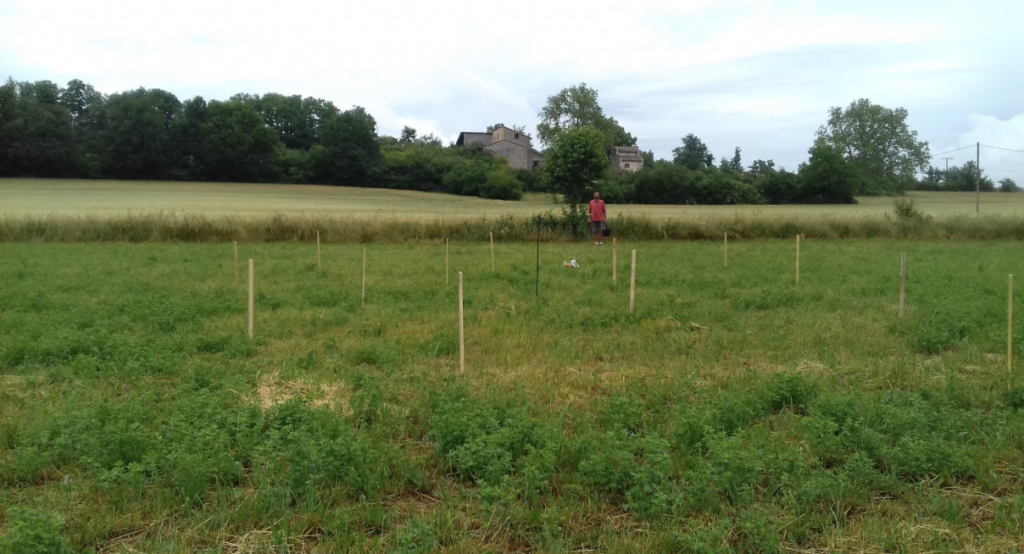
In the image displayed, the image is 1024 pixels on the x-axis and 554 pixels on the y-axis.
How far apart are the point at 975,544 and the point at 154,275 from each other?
15620 mm

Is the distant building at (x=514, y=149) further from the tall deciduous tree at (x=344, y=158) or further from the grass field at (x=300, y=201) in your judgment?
the grass field at (x=300, y=201)

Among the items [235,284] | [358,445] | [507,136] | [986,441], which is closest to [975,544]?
[986,441]

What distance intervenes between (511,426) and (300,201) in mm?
45653

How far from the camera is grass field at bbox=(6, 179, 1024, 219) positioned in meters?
38.6

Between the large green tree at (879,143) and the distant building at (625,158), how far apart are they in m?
28.0

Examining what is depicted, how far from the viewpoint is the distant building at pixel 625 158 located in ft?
297

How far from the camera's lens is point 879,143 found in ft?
213

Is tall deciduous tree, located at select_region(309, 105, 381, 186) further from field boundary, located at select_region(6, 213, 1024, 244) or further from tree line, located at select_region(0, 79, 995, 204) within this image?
field boundary, located at select_region(6, 213, 1024, 244)

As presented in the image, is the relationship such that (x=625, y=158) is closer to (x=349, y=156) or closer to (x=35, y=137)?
(x=349, y=156)

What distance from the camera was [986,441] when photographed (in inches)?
219

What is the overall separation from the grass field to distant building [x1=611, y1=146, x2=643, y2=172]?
28.6 metres

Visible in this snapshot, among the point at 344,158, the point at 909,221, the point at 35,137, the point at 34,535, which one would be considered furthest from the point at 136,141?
the point at 34,535

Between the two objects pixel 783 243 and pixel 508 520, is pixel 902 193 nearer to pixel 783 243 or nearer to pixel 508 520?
pixel 783 243

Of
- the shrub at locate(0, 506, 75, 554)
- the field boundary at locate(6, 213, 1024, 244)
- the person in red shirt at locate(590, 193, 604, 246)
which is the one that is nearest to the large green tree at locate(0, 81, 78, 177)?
the field boundary at locate(6, 213, 1024, 244)
